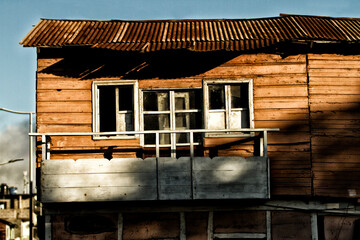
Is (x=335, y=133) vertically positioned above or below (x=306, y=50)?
below

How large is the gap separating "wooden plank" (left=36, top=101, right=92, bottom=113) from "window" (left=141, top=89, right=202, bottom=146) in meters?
1.48

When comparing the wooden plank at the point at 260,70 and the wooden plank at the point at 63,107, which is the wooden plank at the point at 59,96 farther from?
the wooden plank at the point at 260,70

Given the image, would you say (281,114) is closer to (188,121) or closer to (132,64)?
(188,121)

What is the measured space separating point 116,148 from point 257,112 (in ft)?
12.1

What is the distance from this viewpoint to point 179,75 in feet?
39.2

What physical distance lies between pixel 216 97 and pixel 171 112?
4.03 ft

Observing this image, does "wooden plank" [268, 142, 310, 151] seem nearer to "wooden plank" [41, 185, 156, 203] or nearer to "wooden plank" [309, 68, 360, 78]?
"wooden plank" [309, 68, 360, 78]

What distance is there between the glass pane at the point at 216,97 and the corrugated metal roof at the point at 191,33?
3.74ft

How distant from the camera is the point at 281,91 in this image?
1180cm

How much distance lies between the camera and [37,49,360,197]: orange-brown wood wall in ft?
37.6

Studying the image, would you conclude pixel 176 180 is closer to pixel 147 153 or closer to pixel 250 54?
pixel 147 153

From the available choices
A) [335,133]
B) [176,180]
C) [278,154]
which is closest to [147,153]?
[176,180]

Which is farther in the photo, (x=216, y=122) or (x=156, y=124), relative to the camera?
(x=156, y=124)

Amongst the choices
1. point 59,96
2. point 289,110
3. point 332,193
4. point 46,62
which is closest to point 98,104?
point 59,96
